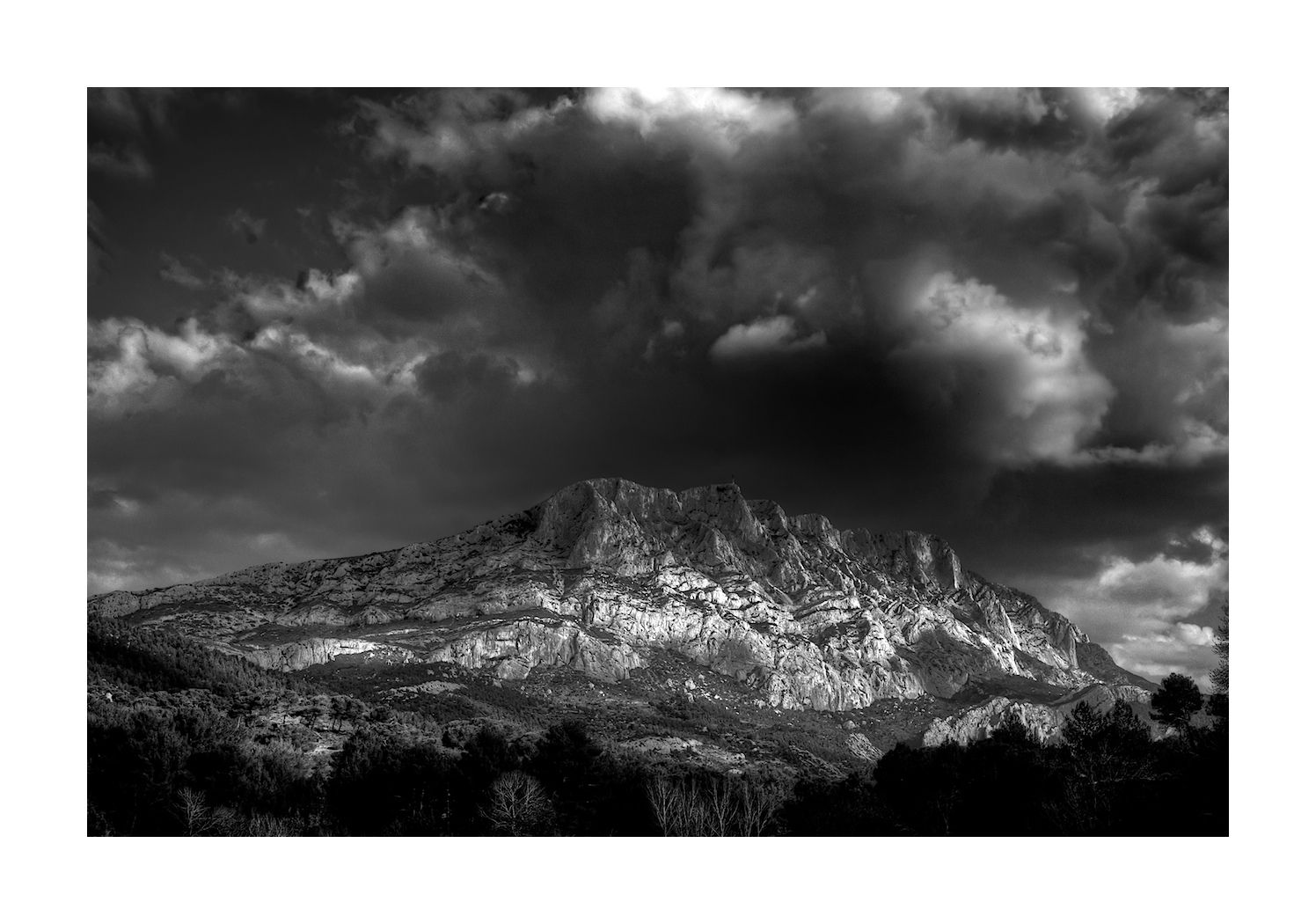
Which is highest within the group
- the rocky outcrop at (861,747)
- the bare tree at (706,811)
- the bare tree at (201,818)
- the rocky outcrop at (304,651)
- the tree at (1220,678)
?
the tree at (1220,678)

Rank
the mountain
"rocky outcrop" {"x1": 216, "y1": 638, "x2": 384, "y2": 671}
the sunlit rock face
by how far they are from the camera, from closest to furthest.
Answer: "rocky outcrop" {"x1": 216, "y1": 638, "x2": 384, "y2": 671} < the mountain < the sunlit rock face

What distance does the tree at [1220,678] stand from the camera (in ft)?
81.0

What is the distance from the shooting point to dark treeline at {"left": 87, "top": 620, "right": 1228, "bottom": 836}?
78.2 ft

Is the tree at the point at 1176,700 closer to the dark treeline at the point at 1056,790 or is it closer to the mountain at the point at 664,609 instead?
the dark treeline at the point at 1056,790

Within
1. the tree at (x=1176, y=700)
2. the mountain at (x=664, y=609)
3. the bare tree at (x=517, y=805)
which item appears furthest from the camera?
the mountain at (x=664, y=609)

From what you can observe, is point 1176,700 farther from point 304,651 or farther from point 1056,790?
point 304,651

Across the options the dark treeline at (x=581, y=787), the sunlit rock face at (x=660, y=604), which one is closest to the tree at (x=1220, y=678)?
the dark treeline at (x=581, y=787)

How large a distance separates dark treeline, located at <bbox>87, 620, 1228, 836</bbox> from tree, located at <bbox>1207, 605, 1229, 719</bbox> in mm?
852

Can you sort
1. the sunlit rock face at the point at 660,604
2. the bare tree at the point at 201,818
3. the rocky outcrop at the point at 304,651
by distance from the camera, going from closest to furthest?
the bare tree at the point at 201,818, the rocky outcrop at the point at 304,651, the sunlit rock face at the point at 660,604

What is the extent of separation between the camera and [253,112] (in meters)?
24.2

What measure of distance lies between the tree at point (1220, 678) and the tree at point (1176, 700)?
176 inches

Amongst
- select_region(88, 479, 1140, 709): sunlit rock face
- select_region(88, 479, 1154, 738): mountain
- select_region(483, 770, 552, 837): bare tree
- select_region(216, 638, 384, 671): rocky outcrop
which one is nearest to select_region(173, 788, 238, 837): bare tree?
select_region(483, 770, 552, 837): bare tree

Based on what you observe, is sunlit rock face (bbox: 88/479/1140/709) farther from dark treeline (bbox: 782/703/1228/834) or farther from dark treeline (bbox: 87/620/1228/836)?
dark treeline (bbox: 782/703/1228/834)
